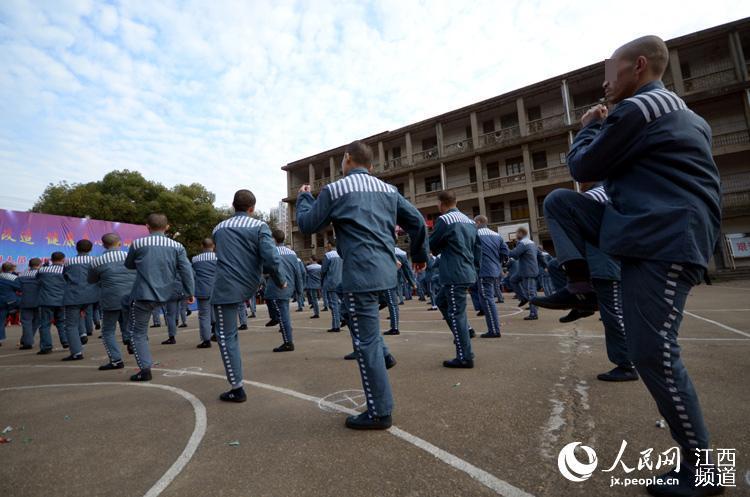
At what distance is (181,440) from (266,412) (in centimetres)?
70

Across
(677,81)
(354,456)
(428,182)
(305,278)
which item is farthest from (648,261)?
(428,182)

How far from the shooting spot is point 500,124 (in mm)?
27281

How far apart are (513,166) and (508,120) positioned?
357 cm

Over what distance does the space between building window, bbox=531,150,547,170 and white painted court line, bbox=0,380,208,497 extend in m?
26.0

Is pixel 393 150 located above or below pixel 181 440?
above

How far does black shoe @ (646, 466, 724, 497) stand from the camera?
171cm

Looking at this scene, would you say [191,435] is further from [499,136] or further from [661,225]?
[499,136]

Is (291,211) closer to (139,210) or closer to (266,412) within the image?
(139,210)

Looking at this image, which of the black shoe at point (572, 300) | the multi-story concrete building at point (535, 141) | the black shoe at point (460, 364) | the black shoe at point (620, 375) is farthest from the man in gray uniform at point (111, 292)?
the multi-story concrete building at point (535, 141)

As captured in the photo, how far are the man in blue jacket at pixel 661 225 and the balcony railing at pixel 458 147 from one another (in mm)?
26408

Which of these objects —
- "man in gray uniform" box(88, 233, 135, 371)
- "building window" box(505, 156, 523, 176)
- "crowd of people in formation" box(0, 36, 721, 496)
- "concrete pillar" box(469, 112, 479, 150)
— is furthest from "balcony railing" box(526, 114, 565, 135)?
"man in gray uniform" box(88, 233, 135, 371)

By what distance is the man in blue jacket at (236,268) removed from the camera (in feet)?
12.6

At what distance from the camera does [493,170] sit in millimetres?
27266

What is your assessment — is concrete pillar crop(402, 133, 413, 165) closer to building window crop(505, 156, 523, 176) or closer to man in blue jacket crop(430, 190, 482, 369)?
building window crop(505, 156, 523, 176)
